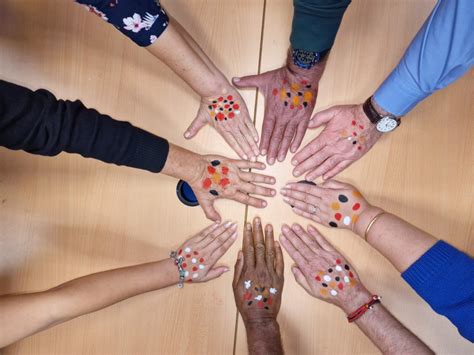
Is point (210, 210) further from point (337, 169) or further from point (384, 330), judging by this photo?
point (384, 330)

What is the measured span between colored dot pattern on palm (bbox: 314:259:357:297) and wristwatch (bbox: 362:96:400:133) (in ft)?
1.15

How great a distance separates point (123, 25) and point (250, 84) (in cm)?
35

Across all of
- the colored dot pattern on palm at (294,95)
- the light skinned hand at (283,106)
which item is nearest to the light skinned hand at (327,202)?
the light skinned hand at (283,106)

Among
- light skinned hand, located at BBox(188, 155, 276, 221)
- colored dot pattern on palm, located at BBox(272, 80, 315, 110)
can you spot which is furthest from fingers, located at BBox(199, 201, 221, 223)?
colored dot pattern on palm, located at BBox(272, 80, 315, 110)

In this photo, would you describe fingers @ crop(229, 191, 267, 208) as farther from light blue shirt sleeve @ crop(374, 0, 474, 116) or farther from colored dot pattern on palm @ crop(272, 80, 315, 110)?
light blue shirt sleeve @ crop(374, 0, 474, 116)

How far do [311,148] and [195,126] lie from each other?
11.9 inches

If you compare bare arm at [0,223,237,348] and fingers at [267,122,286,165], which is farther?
fingers at [267,122,286,165]

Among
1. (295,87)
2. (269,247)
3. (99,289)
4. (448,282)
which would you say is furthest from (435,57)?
(99,289)

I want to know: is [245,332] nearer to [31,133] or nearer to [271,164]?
[271,164]

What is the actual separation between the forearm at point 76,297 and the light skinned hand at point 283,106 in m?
0.41

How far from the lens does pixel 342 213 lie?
3.22 ft

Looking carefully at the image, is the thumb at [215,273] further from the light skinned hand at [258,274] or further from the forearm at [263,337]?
the forearm at [263,337]

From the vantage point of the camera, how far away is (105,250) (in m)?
1.02

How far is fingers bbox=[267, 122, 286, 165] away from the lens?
1.00 metres
